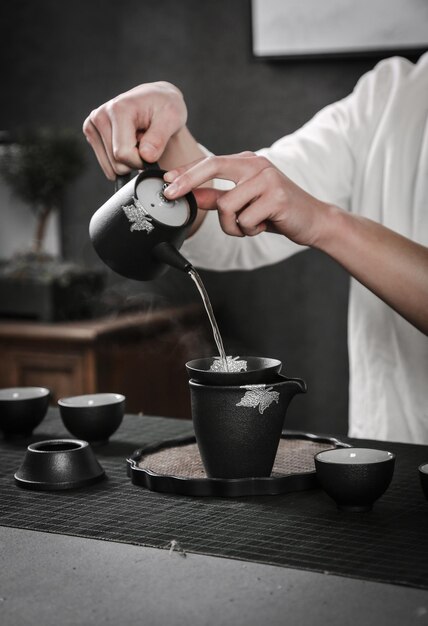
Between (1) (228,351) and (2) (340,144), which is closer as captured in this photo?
(2) (340,144)

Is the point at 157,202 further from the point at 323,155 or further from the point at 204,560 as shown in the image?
the point at 323,155

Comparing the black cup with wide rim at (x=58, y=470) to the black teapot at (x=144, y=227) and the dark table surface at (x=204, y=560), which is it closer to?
the dark table surface at (x=204, y=560)

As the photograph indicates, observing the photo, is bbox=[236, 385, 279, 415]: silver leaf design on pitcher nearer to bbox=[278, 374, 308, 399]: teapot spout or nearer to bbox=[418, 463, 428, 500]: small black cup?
bbox=[278, 374, 308, 399]: teapot spout

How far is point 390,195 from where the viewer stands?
201cm

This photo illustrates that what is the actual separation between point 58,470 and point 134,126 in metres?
0.64

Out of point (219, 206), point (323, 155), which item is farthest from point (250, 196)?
point (323, 155)

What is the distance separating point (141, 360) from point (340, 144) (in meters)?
1.46

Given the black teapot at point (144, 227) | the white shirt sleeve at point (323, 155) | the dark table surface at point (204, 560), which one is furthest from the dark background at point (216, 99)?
the dark table surface at point (204, 560)

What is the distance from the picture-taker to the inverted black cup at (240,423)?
1.19 m

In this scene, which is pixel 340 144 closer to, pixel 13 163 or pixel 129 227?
pixel 129 227

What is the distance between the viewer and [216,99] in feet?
11.7

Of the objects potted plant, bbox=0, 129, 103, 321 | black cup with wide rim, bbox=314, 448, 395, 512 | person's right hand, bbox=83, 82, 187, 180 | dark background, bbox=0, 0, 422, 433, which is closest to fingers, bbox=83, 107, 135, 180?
person's right hand, bbox=83, 82, 187, 180

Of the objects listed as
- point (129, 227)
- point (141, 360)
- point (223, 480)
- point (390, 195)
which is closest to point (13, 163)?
point (141, 360)

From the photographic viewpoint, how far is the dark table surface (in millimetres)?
846
